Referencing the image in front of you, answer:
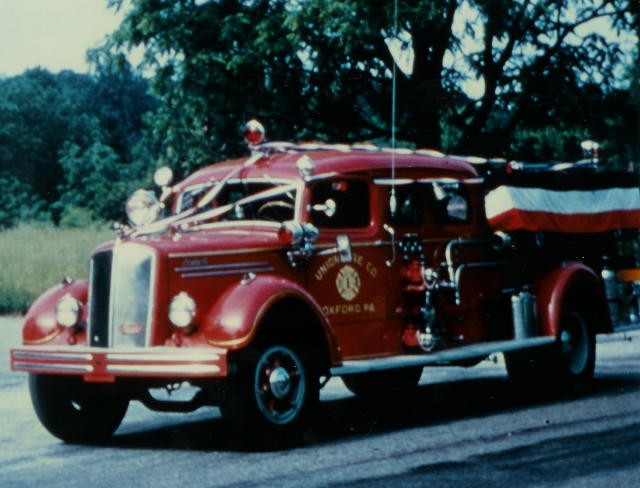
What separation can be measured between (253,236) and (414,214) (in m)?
1.76

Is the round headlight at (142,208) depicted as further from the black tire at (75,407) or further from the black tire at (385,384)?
the black tire at (385,384)

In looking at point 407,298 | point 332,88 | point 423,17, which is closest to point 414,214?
point 407,298

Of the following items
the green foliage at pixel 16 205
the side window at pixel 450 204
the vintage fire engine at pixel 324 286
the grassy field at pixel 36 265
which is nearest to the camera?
the vintage fire engine at pixel 324 286

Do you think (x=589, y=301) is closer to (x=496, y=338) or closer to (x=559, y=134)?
(x=496, y=338)

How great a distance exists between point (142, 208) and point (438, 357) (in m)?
2.53

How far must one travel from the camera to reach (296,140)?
2183 centimetres

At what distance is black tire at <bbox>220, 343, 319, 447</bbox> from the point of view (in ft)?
29.0

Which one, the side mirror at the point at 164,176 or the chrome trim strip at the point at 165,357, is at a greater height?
the side mirror at the point at 164,176

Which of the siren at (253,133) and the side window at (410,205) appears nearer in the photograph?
the siren at (253,133)

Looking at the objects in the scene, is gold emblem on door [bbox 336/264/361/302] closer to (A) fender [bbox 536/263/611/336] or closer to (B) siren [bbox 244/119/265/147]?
(B) siren [bbox 244/119/265/147]

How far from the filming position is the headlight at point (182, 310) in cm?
903

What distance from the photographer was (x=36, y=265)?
2317 centimetres

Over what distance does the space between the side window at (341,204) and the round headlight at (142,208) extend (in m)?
1.18

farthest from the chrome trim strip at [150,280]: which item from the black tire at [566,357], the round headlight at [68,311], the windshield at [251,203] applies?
the black tire at [566,357]
